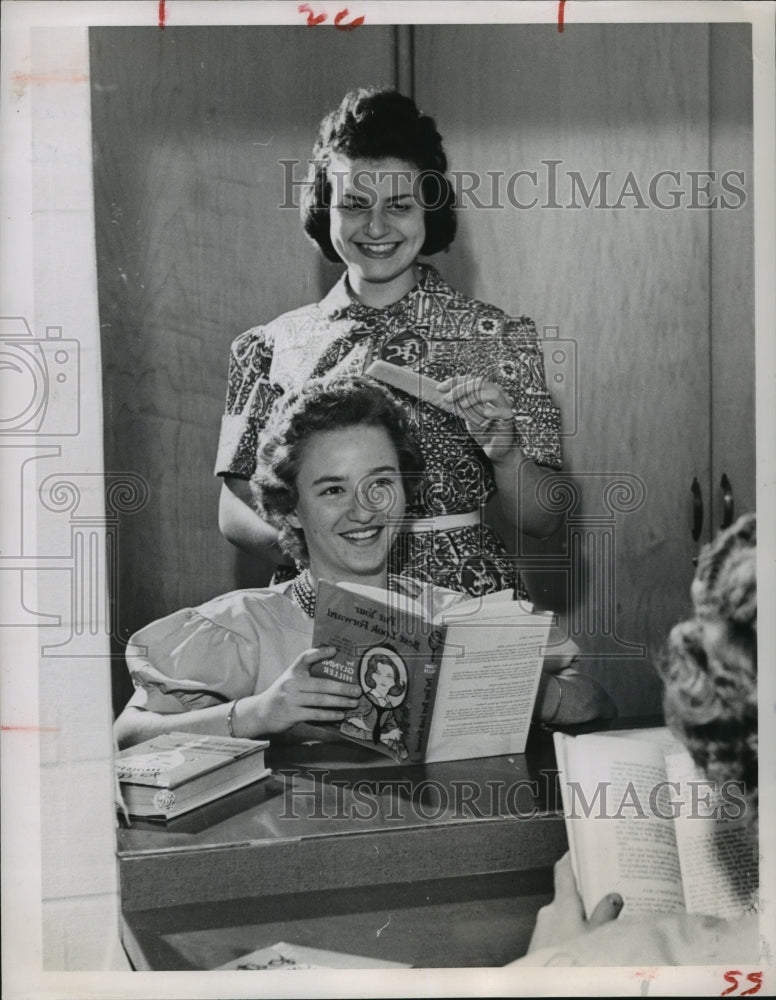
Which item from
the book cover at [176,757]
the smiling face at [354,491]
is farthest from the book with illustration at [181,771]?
the smiling face at [354,491]

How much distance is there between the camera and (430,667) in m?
1.91

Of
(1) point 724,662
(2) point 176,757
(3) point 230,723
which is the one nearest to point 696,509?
(1) point 724,662

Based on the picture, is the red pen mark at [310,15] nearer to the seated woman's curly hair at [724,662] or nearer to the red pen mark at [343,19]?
the red pen mark at [343,19]

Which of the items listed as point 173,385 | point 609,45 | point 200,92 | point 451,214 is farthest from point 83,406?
point 609,45

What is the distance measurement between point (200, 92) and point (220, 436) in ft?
1.86

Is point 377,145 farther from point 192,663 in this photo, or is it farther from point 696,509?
point 192,663

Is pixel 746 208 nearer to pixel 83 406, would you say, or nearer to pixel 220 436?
pixel 220 436

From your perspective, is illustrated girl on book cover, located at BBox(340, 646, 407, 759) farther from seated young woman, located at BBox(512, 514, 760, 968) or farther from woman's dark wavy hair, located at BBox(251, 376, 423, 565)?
seated young woman, located at BBox(512, 514, 760, 968)

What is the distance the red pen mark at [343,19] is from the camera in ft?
6.29

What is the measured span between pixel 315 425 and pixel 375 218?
0.36 meters

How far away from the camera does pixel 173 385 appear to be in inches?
75.5

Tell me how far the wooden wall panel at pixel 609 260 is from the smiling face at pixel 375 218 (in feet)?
0.26

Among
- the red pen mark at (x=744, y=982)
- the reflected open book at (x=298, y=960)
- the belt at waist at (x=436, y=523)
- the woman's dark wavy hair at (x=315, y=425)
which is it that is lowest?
the red pen mark at (x=744, y=982)

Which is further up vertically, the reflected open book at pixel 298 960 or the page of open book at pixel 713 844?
the page of open book at pixel 713 844
